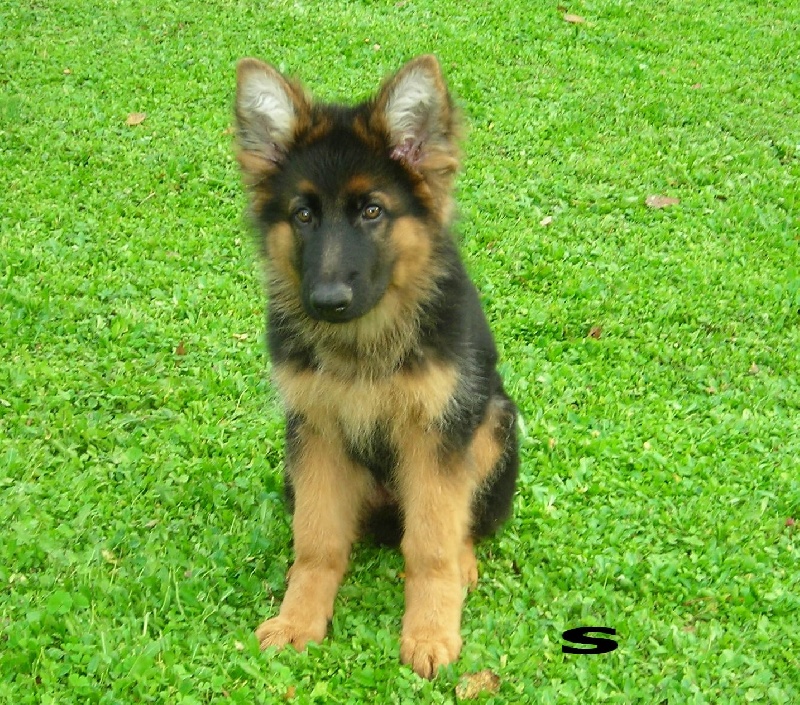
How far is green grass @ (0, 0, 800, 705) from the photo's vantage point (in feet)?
12.2

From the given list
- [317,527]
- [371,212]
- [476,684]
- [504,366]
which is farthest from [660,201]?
[476,684]

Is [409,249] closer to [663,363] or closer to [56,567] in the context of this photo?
[56,567]

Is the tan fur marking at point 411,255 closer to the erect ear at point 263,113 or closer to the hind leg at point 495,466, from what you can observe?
the erect ear at point 263,113

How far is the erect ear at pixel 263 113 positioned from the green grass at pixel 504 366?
1.83m

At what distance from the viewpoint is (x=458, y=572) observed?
393cm

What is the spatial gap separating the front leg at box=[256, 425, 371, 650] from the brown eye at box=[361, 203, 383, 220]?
0.99 meters

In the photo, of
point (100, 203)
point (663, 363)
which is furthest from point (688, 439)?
point (100, 203)

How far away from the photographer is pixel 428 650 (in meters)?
3.66

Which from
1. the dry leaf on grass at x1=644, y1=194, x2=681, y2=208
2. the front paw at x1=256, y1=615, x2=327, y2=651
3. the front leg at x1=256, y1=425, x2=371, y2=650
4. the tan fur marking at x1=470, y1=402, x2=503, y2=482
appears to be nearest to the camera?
the front paw at x1=256, y1=615, x2=327, y2=651

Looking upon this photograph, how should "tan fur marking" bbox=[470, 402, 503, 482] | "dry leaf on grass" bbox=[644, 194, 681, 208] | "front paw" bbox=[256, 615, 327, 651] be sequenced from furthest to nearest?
1. "dry leaf on grass" bbox=[644, 194, 681, 208]
2. "tan fur marking" bbox=[470, 402, 503, 482]
3. "front paw" bbox=[256, 615, 327, 651]

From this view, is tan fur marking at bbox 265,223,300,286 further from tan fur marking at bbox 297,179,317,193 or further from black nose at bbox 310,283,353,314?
black nose at bbox 310,283,353,314

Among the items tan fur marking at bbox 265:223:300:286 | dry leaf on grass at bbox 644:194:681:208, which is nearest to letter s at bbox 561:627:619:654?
tan fur marking at bbox 265:223:300:286

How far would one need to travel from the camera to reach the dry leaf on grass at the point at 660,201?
7.67 metres

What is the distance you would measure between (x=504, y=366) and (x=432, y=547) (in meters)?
2.17
